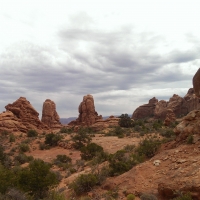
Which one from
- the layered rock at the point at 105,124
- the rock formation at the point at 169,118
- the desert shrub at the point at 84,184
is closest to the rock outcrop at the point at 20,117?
the layered rock at the point at 105,124

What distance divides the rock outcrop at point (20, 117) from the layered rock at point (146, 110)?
43090mm

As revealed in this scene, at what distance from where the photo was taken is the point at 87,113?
57.9 metres

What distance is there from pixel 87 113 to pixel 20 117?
56.2 ft

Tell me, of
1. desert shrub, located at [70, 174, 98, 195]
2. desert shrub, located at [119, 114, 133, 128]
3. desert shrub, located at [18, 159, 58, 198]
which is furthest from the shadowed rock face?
desert shrub, located at [119, 114, 133, 128]

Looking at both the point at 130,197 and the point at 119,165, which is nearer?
the point at 130,197

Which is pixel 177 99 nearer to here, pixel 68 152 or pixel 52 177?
pixel 68 152

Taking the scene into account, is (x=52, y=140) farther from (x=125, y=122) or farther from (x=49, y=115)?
(x=49, y=115)

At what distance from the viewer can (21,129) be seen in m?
42.1

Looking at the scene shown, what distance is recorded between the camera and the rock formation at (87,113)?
56756 mm

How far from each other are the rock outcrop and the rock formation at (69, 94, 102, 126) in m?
11.7

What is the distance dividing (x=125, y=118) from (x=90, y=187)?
37045 mm

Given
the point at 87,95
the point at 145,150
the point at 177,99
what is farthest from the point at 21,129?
the point at 177,99

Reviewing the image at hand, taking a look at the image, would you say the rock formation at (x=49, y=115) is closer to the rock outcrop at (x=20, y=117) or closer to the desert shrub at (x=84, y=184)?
the rock outcrop at (x=20, y=117)

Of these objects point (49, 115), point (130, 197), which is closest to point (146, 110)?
point (49, 115)
